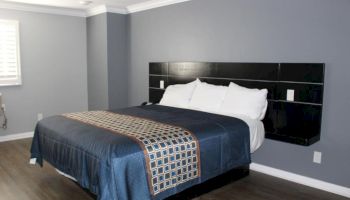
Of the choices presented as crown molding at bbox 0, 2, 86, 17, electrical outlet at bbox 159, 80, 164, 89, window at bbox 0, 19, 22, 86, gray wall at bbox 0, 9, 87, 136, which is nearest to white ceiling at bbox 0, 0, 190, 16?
crown molding at bbox 0, 2, 86, 17

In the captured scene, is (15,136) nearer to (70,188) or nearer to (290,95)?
(70,188)

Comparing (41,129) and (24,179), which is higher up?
(41,129)

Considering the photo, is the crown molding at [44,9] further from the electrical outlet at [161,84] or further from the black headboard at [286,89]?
the black headboard at [286,89]

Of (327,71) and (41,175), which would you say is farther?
(41,175)

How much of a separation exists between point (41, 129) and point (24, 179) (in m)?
0.67

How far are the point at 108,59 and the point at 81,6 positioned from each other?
1.02 meters

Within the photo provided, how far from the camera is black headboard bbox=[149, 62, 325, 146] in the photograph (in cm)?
305

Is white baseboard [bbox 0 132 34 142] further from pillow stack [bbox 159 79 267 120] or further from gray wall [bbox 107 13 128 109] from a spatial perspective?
pillow stack [bbox 159 79 267 120]

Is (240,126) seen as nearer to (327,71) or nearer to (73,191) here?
(327,71)

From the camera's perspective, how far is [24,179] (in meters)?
3.33

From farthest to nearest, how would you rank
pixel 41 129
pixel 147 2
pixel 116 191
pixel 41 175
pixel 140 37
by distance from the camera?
pixel 140 37 < pixel 147 2 < pixel 41 175 < pixel 41 129 < pixel 116 191

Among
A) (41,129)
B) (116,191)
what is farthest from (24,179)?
(116,191)

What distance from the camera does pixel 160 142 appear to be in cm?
243

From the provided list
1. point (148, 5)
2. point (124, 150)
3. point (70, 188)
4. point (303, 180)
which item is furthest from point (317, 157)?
point (148, 5)
